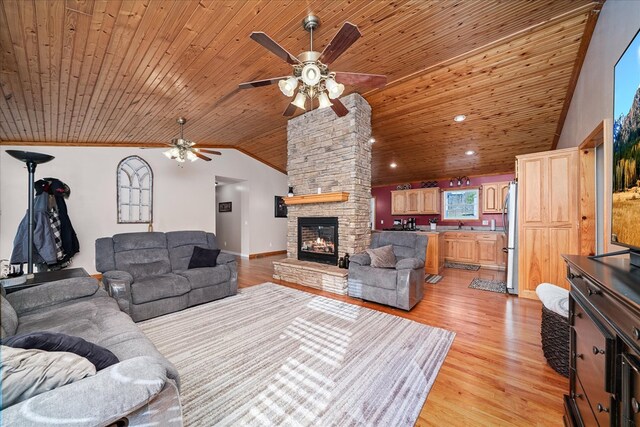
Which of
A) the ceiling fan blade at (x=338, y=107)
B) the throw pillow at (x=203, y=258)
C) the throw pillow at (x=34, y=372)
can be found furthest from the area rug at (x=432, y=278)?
the throw pillow at (x=34, y=372)

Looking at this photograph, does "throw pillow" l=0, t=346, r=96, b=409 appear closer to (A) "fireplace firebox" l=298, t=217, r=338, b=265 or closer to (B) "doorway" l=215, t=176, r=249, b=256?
(A) "fireplace firebox" l=298, t=217, r=338, b=265

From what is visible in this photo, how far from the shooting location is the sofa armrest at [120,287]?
2.65m

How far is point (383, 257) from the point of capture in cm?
348

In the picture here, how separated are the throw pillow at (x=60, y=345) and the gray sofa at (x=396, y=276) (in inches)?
111

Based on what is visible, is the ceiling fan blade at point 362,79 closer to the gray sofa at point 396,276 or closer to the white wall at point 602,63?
the white wall at point 602,63

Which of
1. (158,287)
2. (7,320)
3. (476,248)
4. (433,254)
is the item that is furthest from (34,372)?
(476,248)

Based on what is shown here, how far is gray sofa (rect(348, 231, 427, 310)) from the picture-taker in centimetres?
310

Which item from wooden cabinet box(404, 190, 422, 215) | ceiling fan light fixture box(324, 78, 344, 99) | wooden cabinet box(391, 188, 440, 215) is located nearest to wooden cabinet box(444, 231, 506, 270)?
wooden cabinet box(391, 188, 440, 215)

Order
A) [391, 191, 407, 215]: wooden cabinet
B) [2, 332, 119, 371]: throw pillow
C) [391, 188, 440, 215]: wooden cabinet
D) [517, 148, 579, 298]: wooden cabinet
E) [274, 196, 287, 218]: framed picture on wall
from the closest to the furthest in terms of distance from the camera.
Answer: [2, 332, 119, 371]: throw pillow, [517, 148, 579, 298]: wooden cabinet, [391, 188, 440, 215]: wooden cabinet, [391, 191, 407, 215]: wooden cabinet, [274, 196, 287, 218]: framed picture on wall

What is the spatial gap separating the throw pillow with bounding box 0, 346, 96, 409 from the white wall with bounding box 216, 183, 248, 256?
6887 millimetres

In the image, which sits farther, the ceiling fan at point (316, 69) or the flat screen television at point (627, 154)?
the ceiling fan at point (316, 69)

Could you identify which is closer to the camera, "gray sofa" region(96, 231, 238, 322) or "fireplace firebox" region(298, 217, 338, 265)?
"gray sofa" region(96, 231, 238, 322)

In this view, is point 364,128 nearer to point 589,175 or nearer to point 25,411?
point 589,175

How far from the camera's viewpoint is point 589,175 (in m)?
3.00
